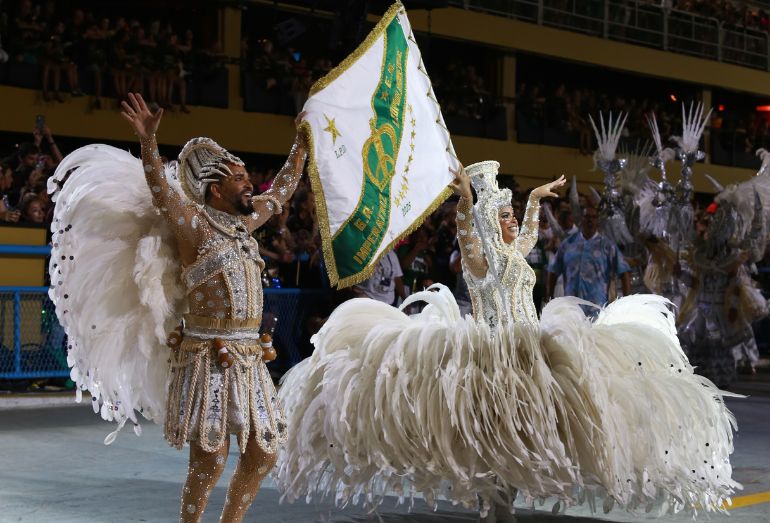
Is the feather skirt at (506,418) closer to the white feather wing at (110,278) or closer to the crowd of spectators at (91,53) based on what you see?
the white feather wing at (110,278)

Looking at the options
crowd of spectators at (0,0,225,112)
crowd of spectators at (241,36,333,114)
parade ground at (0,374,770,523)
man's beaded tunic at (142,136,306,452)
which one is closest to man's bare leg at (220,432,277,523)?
man's beaded tunic at (142,136,306,452)

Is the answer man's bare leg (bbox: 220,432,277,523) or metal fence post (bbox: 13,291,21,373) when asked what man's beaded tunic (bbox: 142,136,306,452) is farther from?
metal fence post (bbox: 13,291,21,373)

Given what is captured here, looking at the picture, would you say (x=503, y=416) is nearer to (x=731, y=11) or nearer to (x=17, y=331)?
(x=17, y=331)

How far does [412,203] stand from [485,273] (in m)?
0.56

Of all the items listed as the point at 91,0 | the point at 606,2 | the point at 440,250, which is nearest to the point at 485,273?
the point at 440,250

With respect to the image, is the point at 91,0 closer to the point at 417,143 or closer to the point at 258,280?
the point at 417,143

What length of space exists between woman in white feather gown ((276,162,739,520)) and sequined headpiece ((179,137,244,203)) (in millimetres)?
1249

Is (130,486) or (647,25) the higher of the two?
(647,25)

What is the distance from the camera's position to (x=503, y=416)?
5793 millimetres

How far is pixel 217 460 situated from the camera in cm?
516

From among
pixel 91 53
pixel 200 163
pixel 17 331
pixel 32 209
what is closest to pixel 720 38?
pixel 91 53

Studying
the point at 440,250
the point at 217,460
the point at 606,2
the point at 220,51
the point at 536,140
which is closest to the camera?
the point at 217,460

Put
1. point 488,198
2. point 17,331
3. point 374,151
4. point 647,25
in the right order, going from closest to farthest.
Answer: point 374,151 → point 488,198 → point 17,331 → point 647,25

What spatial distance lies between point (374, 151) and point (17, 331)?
5.20m
